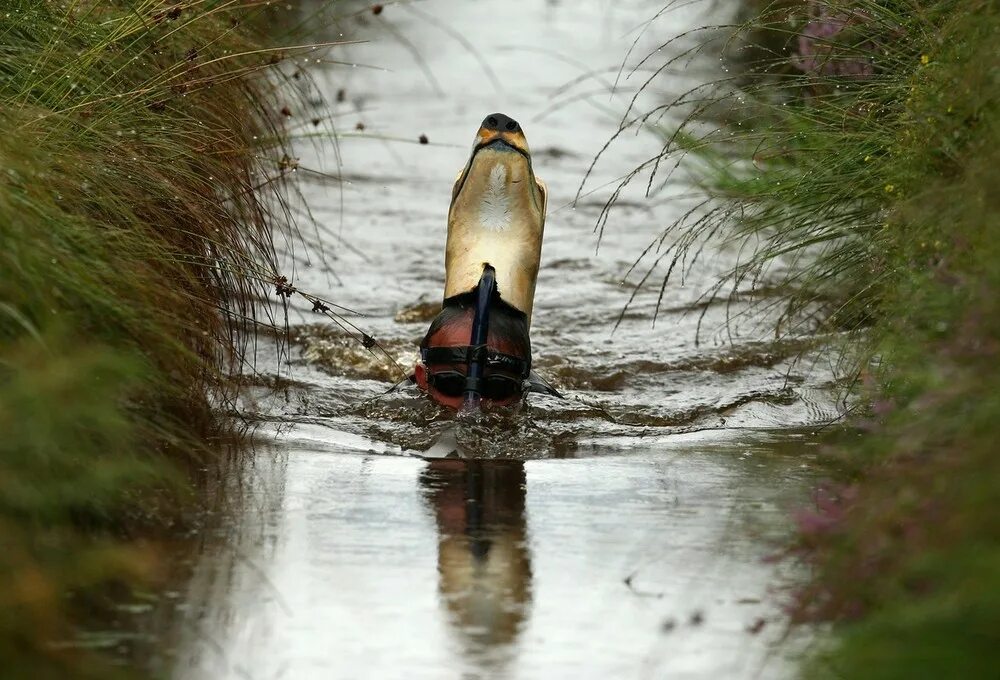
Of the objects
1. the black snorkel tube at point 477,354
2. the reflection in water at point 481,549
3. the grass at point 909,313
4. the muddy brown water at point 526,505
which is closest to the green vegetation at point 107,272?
the muddy brown water at point 526,505

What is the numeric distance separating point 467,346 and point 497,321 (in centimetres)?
14

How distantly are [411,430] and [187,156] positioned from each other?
1152mm

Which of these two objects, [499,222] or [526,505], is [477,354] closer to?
[499,222]

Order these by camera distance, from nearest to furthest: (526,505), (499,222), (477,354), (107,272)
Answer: (107,272)
(526,505)
(477,354)
(499,222)

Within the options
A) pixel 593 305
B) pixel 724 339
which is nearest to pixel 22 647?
pixel 724 339

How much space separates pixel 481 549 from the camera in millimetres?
4145

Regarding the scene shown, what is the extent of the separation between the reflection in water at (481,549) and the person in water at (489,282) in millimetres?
526

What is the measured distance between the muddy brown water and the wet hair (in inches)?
9.7

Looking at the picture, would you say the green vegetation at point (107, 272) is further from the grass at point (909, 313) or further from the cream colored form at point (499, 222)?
the grass at point (909, 313)

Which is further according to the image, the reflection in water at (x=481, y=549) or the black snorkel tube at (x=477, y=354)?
the black snorkel tube at (x=477, y=354)

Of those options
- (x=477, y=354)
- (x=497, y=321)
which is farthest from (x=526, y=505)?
(x=497, y=321)

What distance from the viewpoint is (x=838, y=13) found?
5.86m

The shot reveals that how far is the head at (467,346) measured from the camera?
563 cm

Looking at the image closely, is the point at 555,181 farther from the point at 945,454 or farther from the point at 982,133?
the point at 945,454
